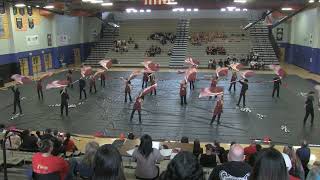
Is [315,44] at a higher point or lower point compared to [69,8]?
lower

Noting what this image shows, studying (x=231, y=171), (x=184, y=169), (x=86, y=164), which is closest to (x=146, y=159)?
(x=86, y=164)

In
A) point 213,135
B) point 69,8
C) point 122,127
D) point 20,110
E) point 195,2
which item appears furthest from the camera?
point 69,8

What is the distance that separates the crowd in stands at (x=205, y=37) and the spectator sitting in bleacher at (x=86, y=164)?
31.6 metres

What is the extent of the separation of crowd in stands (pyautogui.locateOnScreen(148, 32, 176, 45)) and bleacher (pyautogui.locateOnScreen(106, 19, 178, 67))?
0.39 meters

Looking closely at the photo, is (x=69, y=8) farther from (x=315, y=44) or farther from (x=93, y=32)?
(x=315, y=44)

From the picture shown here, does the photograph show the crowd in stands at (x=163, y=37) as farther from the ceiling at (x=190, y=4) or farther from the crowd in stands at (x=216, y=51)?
the ceiling at (x=190, y=4)

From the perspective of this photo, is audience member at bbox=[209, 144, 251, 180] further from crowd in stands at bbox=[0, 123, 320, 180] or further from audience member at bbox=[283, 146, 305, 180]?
audience member at bbox=[283, 146, 305, 180]

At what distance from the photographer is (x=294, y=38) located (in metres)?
35.6

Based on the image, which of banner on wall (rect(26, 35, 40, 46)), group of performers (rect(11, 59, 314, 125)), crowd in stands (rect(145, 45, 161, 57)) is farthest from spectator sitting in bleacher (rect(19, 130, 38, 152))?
crowd in stands (rect(145, 45, 161, 57))

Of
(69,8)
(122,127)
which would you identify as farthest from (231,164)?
(69,8)

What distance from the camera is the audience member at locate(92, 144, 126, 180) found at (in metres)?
3.32

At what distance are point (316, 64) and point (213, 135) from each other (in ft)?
61.9

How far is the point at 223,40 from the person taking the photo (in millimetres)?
36312

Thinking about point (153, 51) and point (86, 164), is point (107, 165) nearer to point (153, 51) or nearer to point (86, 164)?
point (86, 164)
